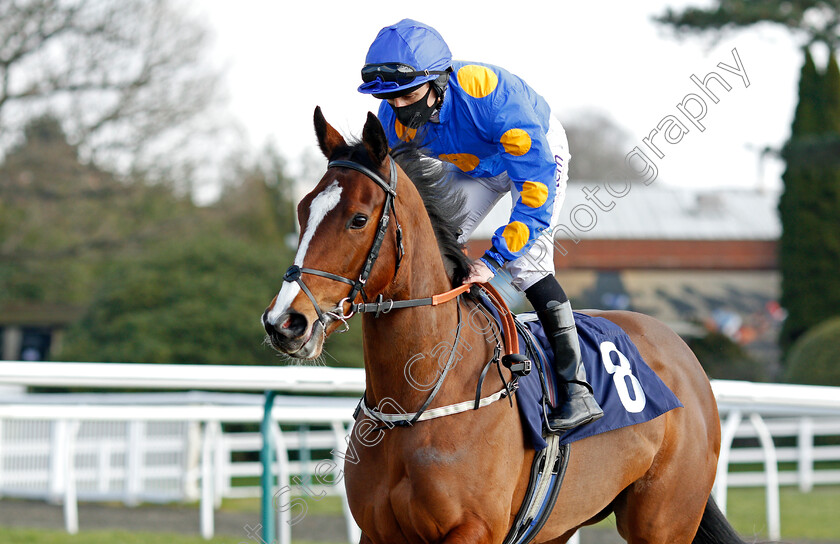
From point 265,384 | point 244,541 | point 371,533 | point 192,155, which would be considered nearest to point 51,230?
point 192,155

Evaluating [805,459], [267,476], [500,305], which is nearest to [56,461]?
[267,476]

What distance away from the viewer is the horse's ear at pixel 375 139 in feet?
7.84

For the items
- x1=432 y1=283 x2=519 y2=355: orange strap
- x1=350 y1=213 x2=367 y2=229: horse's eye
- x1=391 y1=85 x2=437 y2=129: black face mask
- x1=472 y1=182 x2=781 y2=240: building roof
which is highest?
x1=472 y1=182 x2=781 y2=240: building roof

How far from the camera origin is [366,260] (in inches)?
92.4

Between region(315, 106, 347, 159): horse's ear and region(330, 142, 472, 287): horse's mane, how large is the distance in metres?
0.23

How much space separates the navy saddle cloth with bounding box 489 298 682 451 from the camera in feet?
8.95

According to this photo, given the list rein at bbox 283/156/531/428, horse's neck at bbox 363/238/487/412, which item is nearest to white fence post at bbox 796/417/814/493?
rein at bbox 283/156/531/428

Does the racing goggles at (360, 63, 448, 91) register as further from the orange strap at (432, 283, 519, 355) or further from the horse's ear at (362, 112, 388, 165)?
the orange strap at (432, 283, 519, 355)

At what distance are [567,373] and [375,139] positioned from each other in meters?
1.00

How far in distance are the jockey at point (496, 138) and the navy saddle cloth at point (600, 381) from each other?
57 millimetres

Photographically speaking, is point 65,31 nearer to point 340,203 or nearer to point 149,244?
point 149,244

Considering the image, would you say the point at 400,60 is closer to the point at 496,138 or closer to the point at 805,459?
the point at 496,138

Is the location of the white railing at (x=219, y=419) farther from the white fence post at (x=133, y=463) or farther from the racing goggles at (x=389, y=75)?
the racing goggles at (x=389, y=75)

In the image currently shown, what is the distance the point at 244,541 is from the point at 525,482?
136 inches
